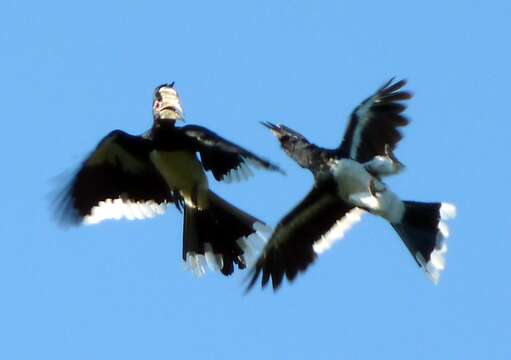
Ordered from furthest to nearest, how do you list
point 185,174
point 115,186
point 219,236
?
1. point 115,186
2. point 219,236
3. point 185,174

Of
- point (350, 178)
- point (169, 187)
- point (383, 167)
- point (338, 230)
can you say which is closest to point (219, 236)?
point (169, 187)

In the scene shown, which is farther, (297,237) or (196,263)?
(196,263)

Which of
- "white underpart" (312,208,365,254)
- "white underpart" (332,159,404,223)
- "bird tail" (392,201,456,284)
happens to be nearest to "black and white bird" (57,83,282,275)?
"white underpart" (312,208,365,254)

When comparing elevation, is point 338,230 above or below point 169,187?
below

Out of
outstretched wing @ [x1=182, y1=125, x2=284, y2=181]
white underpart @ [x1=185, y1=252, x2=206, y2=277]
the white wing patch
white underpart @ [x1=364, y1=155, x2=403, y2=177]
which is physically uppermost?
outstretched wing @ [x1=182, y1=125, x2=284, y2=181]

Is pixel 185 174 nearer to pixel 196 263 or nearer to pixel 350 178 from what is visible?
pixel 196 263

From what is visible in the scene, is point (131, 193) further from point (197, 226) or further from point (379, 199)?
point (379, 199)

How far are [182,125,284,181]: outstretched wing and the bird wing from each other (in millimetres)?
310

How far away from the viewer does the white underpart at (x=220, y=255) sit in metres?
15.1

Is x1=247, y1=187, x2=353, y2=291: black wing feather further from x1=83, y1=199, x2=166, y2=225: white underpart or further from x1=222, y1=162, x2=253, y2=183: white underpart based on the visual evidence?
x1=83, y1=199, x2=166, y2=225: white underpart

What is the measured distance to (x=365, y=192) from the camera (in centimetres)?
1416

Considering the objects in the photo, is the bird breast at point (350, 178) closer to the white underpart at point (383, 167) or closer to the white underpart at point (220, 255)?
the white underpart at point (383, 167)

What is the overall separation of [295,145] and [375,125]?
1.90ft

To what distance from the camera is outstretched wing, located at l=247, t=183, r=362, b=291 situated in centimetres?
1437
